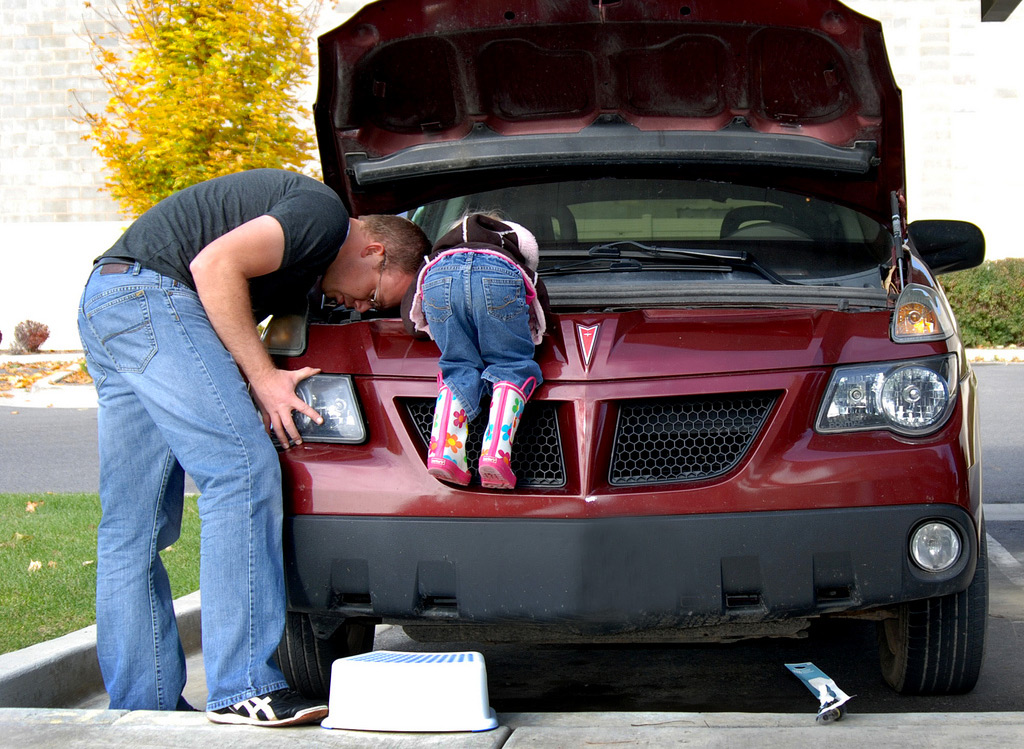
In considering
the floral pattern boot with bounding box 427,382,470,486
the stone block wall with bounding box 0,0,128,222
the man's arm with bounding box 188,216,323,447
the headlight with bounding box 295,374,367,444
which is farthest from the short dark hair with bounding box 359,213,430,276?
the stone block wall with bounding box 0,0,128,222

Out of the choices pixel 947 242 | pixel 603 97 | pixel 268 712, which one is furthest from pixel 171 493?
pixel 947 242

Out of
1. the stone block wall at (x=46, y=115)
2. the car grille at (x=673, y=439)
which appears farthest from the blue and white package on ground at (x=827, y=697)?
the stone block wall at (x=46, y=115)

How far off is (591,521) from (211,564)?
980mm

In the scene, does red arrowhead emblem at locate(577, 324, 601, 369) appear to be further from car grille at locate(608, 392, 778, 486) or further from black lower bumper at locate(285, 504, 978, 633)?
black lower bumper at locate(285, 504, 978, 633)

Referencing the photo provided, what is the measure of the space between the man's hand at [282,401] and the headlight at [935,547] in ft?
4.98

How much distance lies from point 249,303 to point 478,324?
64 cm

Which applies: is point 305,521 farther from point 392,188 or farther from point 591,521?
point 392,188

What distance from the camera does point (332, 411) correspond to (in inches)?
110

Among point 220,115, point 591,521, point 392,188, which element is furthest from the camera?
point 220,115

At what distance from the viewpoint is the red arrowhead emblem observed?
2.66 metres

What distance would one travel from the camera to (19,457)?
913cm

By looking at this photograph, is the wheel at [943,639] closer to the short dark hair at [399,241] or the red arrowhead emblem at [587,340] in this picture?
the red arrowhead emblem at [587,340]

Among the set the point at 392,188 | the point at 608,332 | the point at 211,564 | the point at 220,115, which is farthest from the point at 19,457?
the point at 608,332

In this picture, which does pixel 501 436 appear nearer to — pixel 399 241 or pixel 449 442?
pixel 449 442
